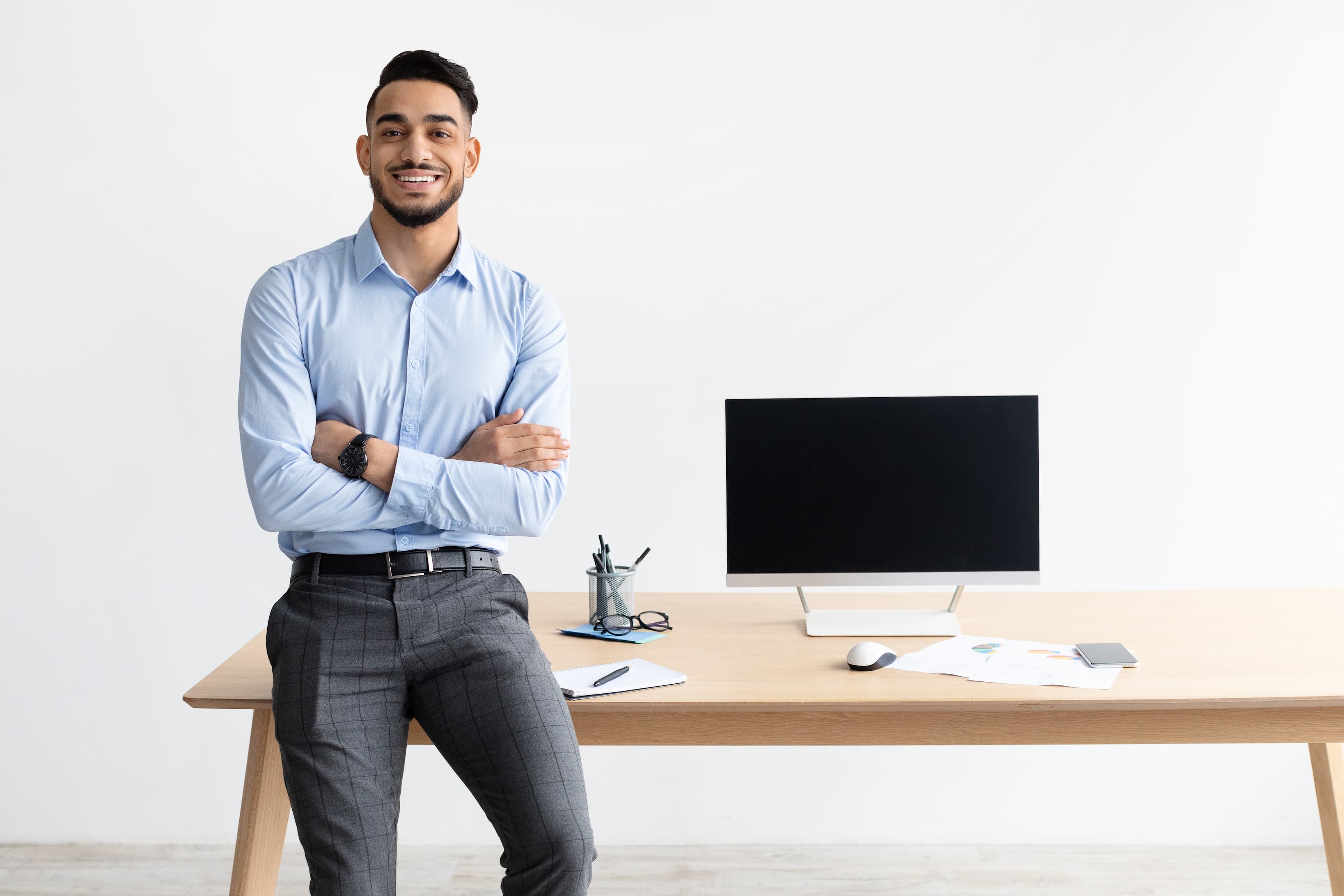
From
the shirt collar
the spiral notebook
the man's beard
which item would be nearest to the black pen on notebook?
the spiral notebook

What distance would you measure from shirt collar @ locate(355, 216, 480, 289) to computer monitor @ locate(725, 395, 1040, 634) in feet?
1.82

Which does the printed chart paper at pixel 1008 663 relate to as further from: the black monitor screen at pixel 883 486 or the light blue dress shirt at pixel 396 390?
the light blue dress shirt at pixel 396 390

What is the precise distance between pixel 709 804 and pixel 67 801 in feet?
6.16

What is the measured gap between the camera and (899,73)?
2.88 m

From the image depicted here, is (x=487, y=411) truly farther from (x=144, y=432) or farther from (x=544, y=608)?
(x=144, y=432)

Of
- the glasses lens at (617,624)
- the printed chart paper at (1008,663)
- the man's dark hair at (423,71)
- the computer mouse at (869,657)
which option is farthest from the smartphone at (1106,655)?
the man's dark hair at (423,71)

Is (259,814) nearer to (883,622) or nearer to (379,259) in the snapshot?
(379,259)

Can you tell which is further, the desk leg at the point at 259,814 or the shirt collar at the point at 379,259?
the shirt collar at the point at 379,259

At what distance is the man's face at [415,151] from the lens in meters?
1.82

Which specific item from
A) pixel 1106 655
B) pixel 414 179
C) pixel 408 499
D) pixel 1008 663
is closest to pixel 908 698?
pixel 1008 663

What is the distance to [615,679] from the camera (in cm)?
171

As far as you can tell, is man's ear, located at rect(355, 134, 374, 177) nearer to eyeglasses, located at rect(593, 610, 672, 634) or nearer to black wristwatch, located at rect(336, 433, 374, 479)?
black wristwatch, located at rect(336, 433, 374, 479)

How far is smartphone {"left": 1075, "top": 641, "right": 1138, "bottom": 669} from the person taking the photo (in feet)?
5.72

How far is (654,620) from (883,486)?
540mm
